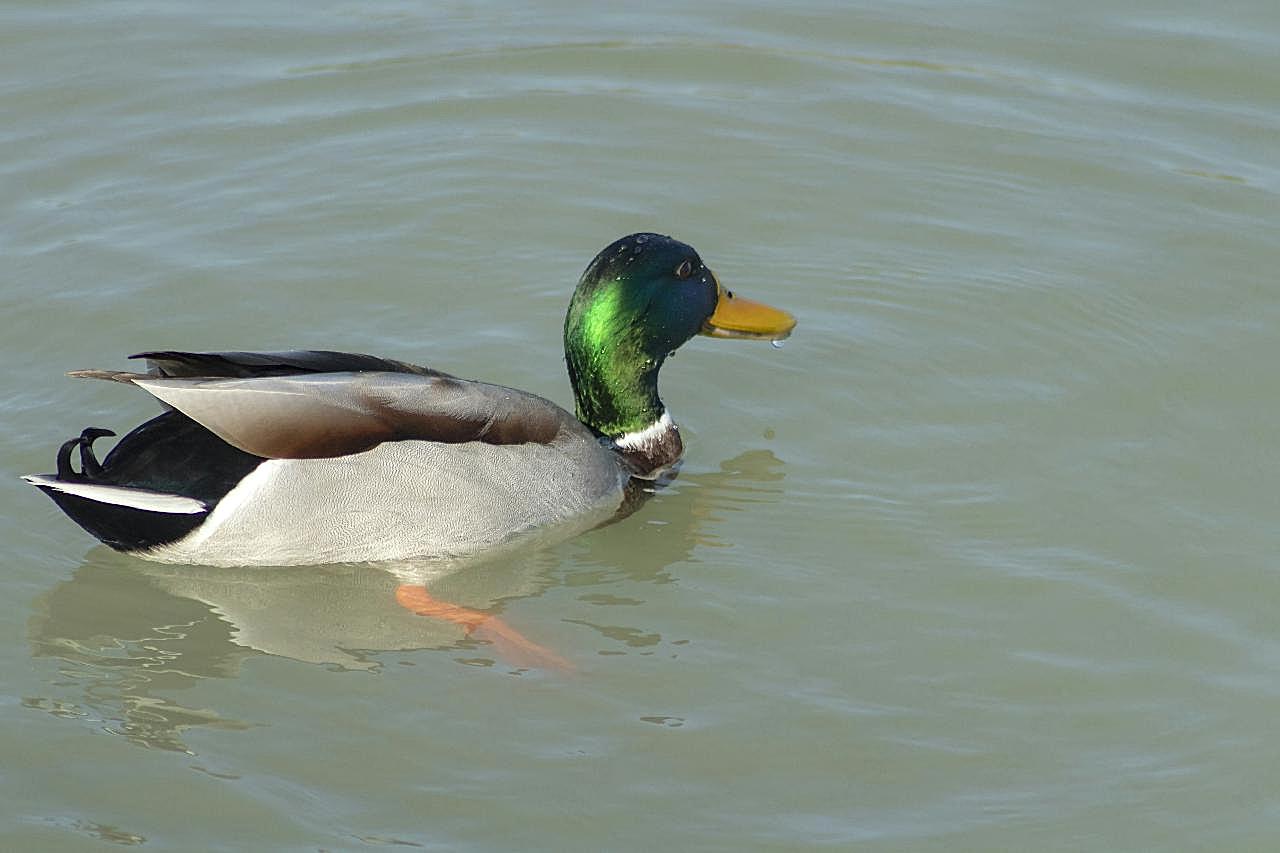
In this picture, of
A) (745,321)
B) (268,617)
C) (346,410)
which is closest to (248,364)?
(346,410)

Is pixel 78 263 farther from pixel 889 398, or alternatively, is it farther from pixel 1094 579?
pixel 1094 579

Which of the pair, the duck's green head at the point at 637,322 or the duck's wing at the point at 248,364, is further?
the duck's green head at the point at 637,322

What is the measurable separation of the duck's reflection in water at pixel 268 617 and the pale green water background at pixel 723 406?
0.07 ft

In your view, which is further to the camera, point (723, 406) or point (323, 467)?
point (723, 406)

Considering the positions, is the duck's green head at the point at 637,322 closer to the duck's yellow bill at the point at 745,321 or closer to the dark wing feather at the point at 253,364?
the duck's yellow bill at the point at 745,321

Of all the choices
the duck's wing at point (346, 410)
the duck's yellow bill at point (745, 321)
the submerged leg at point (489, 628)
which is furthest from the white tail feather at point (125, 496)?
the duck's yellow bill at point (745, 321)

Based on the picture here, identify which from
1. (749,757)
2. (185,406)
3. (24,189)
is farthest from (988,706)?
(24,189)

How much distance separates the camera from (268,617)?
620 cm

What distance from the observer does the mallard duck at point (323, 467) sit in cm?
596

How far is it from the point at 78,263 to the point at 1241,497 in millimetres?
5098

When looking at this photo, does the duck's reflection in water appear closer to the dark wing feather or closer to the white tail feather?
the white tail feather

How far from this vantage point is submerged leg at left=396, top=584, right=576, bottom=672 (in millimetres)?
5930

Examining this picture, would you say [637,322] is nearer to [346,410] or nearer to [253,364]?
[346,410]

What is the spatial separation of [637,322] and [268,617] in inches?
71.7
